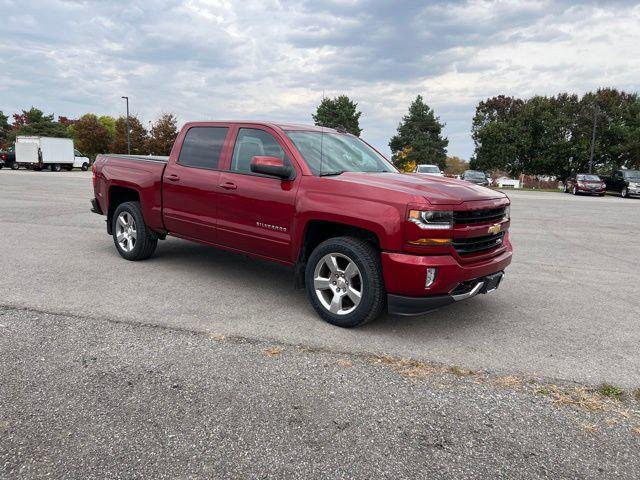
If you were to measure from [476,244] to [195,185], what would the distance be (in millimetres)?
3158

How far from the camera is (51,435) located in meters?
2.69

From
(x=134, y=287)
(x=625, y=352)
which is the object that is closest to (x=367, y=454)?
(x=625, y=352)

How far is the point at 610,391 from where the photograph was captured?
3.35 metres

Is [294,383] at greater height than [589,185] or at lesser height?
lesser

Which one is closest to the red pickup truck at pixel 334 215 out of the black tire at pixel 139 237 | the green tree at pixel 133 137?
the black tire at pixel 139 237

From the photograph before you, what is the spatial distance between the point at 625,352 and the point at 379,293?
80.2 inches

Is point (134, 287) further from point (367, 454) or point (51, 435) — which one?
point (367, 454)

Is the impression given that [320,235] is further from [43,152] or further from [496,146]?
[496,146]

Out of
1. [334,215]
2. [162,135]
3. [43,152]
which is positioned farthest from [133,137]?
[334,215]

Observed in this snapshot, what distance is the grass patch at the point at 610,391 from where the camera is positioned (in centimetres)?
331

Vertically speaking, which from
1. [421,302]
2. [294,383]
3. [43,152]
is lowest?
[294,383]

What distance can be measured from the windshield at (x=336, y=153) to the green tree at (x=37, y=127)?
8275 cm

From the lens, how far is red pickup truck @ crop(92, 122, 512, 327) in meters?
→ 4.06

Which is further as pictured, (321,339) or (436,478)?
(321,339)
